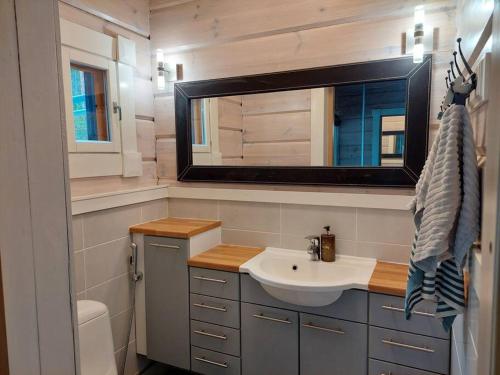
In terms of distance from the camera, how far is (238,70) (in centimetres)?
225

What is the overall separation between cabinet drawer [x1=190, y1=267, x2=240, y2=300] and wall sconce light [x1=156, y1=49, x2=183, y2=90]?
50.3 inches

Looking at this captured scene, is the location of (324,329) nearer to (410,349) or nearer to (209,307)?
(410,349)

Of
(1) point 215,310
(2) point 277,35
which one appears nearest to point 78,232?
(1) point 215,310

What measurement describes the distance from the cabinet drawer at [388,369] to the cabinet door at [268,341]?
37 centimetres

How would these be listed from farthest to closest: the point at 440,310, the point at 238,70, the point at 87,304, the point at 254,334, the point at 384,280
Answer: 1. the point at 238,70
2. the point at 254,334
3. the point at 87,304
4. the point at 384,280
5. the point at 440,310

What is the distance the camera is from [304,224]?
2.15m

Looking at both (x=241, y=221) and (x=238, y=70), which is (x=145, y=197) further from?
(x=238, y=70)

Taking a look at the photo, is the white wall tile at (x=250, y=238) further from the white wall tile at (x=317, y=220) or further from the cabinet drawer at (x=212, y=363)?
the cabinet drawer at (x=212, y=363)

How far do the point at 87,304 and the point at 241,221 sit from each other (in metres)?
1.01

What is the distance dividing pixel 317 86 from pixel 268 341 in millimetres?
1443

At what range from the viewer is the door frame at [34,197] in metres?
0.54

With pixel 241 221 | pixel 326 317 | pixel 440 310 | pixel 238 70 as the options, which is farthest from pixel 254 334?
pixel 238 70

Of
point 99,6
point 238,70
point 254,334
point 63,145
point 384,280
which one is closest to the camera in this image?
point 63,145

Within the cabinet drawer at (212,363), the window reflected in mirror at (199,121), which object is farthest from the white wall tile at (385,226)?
the window reflected in mirror at (199,121)
